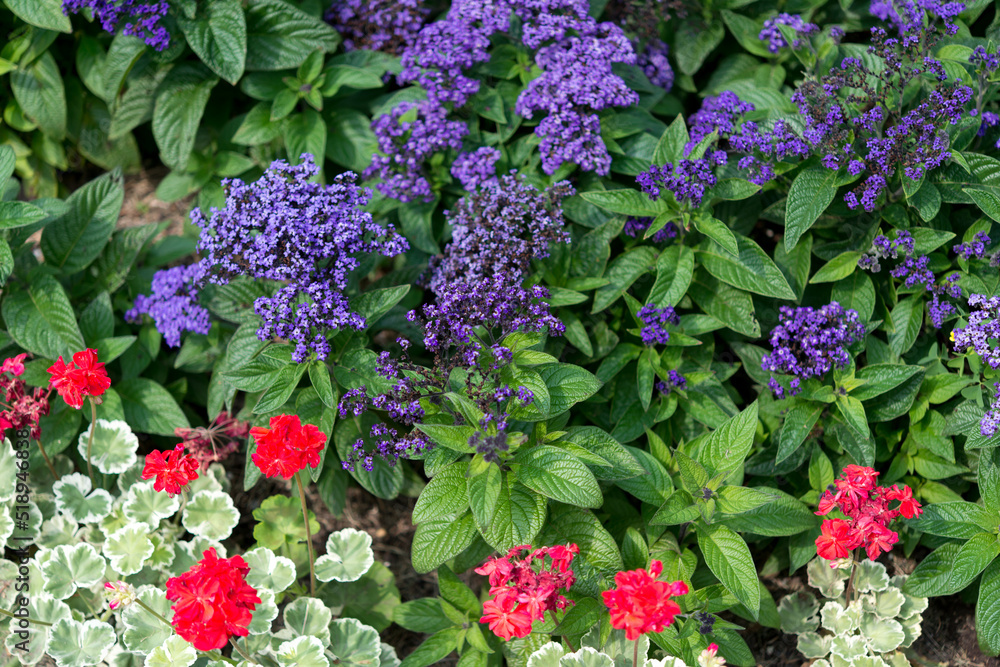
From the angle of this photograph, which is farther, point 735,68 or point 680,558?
point 735,68

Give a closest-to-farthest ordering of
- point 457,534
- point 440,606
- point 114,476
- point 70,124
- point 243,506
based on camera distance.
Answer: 1. point 457,534
2. point 440,606
3. point 114,476
4. point 243,506
5. point 70,124

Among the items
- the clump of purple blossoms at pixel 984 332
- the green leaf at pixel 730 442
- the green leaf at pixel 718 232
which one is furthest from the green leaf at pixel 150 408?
the clump of purple blossoms at pixel 984 332

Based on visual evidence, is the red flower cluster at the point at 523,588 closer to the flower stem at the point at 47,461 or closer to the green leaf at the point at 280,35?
the flower stem at the point at 47,461

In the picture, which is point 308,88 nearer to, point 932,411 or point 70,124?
point 70,124

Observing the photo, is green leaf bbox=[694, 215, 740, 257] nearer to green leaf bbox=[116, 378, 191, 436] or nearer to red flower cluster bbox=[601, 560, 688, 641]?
red flower cluster bbox=[601, 560, 688, 641]

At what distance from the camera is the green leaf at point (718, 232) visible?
129 inches

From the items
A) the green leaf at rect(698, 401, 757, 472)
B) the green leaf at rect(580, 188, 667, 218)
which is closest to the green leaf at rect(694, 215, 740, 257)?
the green leaf at rect(580, 188, 667, 218)

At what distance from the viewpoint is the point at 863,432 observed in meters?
3.14

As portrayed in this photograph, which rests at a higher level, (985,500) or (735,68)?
(735,68)

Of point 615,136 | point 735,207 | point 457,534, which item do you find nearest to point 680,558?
point 457,534

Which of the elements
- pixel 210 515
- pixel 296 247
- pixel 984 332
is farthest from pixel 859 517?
pixel 210 515

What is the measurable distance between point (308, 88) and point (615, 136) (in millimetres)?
1539

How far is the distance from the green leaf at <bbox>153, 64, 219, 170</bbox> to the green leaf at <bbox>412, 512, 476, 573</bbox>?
2384 mm

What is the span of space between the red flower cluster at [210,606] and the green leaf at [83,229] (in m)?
2.02
